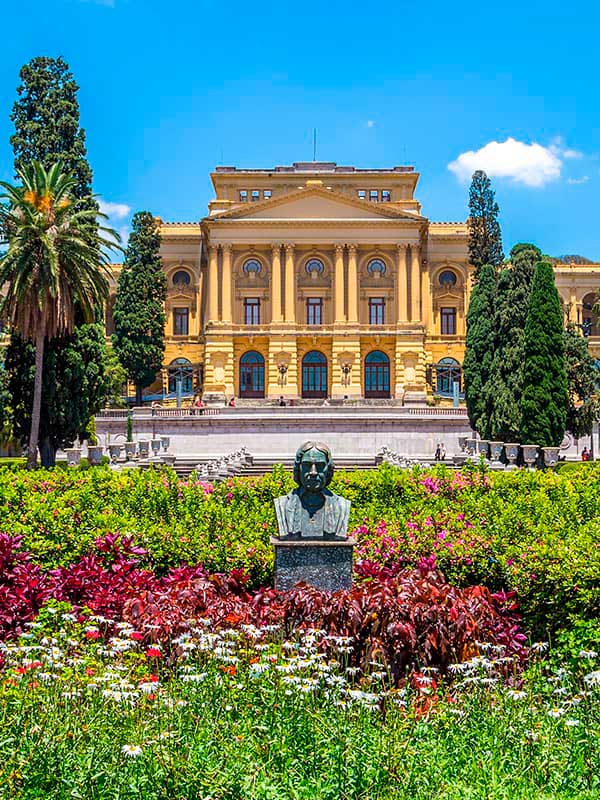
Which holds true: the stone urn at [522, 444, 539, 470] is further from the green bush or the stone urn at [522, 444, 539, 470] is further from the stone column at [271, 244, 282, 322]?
the stone column at [271, 244, 282, 322]

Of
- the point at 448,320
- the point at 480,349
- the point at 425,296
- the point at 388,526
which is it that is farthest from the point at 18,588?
the point at 448,320

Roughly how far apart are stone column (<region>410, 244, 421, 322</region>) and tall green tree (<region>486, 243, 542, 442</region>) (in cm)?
2128

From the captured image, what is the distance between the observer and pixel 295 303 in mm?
60688

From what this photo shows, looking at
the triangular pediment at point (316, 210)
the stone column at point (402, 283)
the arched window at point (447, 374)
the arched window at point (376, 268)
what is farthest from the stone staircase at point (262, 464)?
the arched window at point (376, 268)

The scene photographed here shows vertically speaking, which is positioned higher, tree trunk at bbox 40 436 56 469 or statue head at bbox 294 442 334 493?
statue head at bbox 294 442 334 493

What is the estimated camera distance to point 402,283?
60094 millimetres

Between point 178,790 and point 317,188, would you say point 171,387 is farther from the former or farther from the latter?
point 178,790

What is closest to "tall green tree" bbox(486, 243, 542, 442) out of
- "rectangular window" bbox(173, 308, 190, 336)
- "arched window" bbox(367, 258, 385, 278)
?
"arched window" bbox(367, 258, 385, 278)

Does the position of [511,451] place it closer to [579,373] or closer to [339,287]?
[579,373]

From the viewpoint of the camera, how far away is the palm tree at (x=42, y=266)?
91.8 ft

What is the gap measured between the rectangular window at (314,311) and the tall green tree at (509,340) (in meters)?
23.4

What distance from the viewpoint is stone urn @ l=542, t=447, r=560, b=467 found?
31.2 m

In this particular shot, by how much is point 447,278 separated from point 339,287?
34.2ft

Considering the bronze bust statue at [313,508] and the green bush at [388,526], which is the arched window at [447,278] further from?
the bronze bust statue at [313,508]
